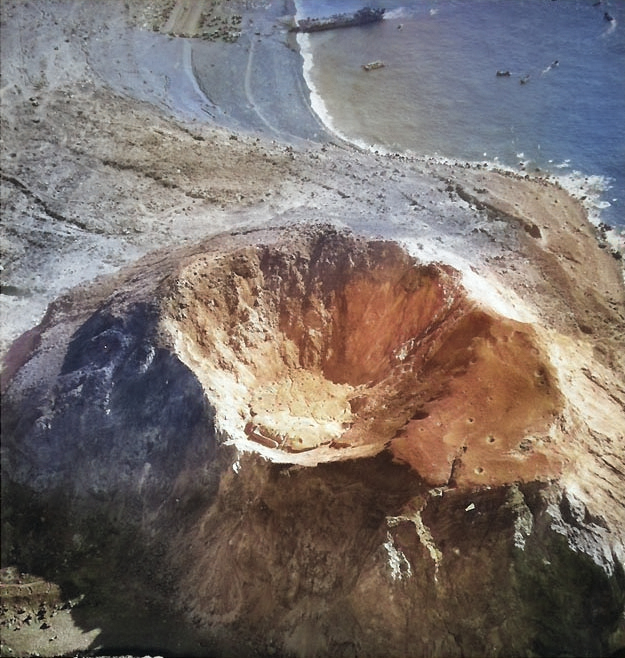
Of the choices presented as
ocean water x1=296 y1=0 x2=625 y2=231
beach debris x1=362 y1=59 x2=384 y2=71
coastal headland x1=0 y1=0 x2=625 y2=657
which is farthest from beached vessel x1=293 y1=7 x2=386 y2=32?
coastal headland x1=0 y1=0 x2=625 y2=657

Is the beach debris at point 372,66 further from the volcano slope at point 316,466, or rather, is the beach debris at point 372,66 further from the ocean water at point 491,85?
the volcano slope at point 316,466

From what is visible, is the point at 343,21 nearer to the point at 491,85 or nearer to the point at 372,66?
the point at 372,66

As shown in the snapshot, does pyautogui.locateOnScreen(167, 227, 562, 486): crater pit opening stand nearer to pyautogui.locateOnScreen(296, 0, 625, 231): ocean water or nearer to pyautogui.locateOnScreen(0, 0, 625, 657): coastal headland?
pyautogui.locateOnScreen(0, 0, 625, 657): coastal headland

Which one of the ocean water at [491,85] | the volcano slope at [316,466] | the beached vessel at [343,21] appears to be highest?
the beached vessel at [343,21]

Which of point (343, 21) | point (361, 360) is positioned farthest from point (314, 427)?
point (343, 21)

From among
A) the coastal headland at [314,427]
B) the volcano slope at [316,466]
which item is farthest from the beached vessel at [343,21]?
the volcano slope at [316,466]
